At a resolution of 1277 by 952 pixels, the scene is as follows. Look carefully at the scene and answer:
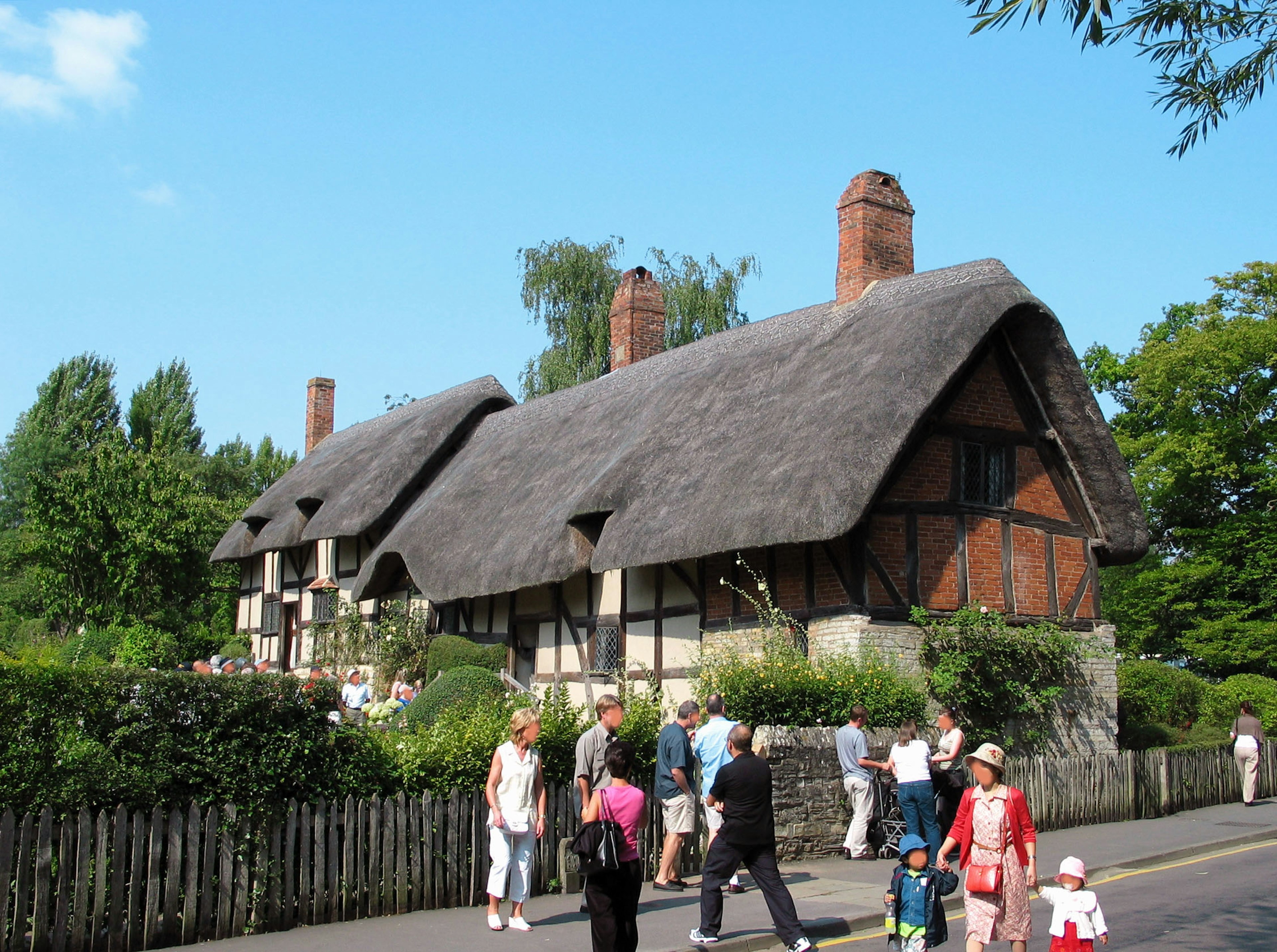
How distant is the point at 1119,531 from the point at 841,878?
828 cm

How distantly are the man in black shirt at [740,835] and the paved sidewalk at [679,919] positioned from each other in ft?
1.27

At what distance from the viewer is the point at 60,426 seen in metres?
52.1

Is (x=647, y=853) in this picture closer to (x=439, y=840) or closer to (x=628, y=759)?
(x=439, y=840)

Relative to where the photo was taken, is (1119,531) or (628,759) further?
(1119,531)

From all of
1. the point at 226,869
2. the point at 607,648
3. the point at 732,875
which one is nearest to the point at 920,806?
the point at 732,875

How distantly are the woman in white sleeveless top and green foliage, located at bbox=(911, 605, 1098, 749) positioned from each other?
6971mm

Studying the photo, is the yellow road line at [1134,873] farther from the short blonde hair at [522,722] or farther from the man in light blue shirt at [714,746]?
the short blonde hair at [522,722]

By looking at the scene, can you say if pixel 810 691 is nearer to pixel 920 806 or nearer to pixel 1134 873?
pixel 920 806

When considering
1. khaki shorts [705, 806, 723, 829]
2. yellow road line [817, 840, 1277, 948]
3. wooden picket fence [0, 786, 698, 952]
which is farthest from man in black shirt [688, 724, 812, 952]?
khaki shorts [705, 806, 723, 829]

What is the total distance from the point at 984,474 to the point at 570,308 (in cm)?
2318

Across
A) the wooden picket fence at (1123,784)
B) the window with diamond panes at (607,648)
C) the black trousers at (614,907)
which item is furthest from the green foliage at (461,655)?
the black trousers at (614,907)

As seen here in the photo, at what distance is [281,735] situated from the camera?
9125 mm

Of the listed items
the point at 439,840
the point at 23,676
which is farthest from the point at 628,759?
the point at 23,676

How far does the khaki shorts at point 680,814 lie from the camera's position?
10.3 meters
